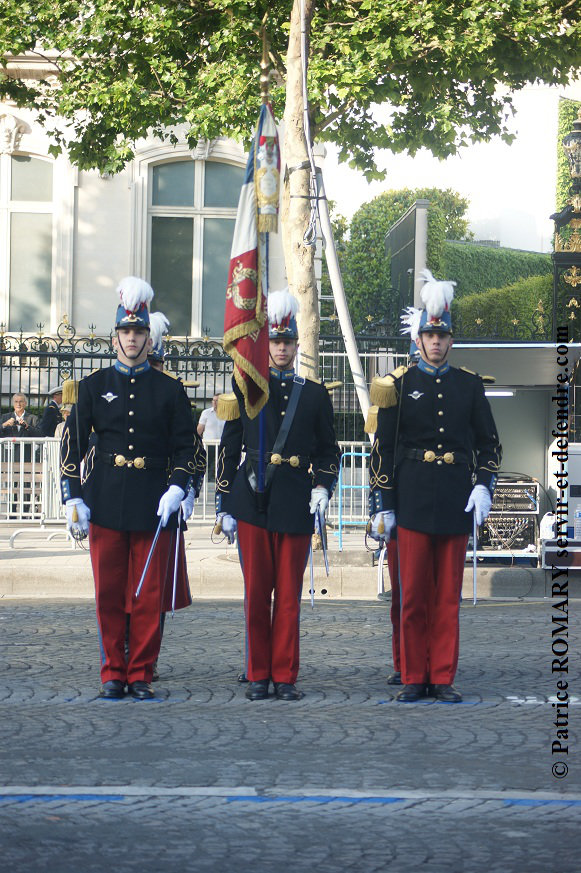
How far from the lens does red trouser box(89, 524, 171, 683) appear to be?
7.08 meters

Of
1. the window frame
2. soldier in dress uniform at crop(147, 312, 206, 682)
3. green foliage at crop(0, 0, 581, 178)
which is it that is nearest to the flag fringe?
soldier in dress uniform at crop(147, 312, 206, 682)

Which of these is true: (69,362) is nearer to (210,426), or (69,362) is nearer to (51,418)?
(51,418)

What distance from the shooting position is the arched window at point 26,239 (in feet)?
78.8

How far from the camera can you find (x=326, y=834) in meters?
4.79

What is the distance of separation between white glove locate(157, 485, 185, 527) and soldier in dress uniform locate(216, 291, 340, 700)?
28 cm

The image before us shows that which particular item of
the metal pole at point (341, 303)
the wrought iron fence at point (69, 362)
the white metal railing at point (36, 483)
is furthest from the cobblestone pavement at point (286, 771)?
the wrought iron fence at point (69, 362)

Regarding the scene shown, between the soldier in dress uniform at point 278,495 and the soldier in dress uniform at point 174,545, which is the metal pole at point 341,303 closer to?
the soldier in dress uniform at point 174,545

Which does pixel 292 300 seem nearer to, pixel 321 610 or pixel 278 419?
pixel 278 419

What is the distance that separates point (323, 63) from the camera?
14352 millimetres

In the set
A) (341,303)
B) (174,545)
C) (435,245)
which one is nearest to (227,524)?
(174,545)

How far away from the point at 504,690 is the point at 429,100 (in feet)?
32.3

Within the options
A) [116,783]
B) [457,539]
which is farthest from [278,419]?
[116,783]

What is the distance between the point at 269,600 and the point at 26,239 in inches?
718

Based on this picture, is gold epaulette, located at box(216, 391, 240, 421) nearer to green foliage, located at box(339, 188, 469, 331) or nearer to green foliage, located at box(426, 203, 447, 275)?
green foliage, located at box(339, 188, 469, 331)
